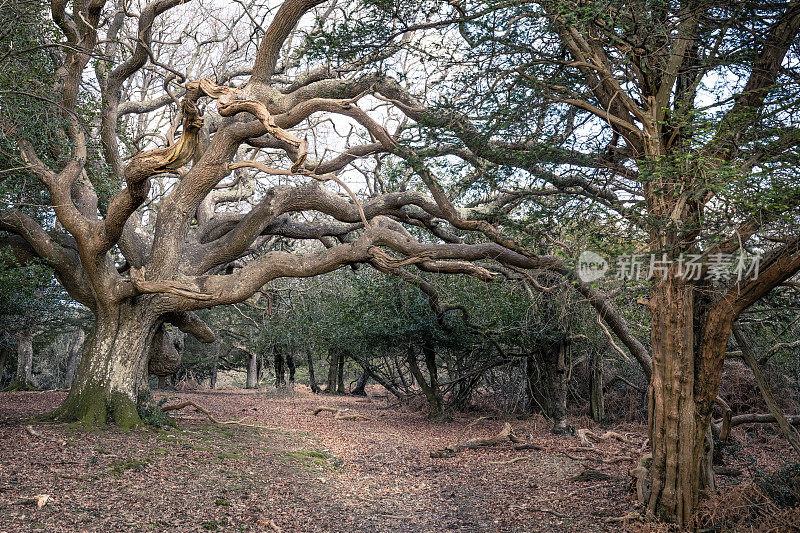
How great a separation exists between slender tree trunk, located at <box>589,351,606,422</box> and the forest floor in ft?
10.9

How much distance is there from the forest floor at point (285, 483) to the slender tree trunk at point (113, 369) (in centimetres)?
41

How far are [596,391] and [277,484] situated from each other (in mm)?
9831

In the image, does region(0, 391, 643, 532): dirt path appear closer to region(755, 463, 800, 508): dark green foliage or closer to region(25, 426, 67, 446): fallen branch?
region(25, 426, 67, 446): fallen branch

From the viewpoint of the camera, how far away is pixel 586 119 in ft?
24.0

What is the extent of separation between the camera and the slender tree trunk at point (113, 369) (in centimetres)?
847

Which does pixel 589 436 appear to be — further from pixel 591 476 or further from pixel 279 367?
pixel 279 367

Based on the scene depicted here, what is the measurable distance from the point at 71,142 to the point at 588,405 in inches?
528

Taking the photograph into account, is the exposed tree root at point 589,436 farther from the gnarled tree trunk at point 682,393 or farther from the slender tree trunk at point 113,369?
the slender tree trunk at point 113,369

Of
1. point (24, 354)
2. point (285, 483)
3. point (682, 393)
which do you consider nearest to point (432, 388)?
point (285, 483)

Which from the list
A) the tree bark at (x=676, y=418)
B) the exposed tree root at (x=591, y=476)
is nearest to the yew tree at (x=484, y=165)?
the tree bark at (x=676, y=418)

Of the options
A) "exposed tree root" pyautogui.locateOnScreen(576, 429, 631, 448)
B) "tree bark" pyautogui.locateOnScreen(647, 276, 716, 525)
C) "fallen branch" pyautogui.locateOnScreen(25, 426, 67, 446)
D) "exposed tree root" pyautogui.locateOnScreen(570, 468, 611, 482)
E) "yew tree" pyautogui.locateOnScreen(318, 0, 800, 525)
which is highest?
"yew tree" pyautogui.locateOnScreen(318, 0, 800, 525)

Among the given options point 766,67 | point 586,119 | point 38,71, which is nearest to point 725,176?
point 766,67

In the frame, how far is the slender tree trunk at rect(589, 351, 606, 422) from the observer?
1398 centimetres

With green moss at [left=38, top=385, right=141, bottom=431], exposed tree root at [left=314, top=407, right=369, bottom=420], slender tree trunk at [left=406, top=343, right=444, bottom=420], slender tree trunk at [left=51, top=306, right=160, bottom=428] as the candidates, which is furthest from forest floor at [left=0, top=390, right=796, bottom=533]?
exposed tree root at [left=314, top=407, right=369, bottom=420]
